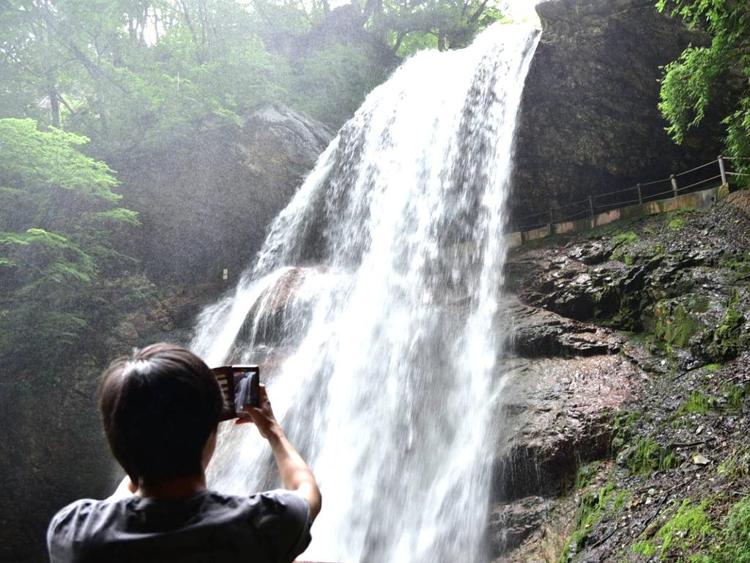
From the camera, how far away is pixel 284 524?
1412 millimetres

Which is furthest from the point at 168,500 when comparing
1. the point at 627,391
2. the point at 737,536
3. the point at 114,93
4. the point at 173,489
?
the point at 114,93

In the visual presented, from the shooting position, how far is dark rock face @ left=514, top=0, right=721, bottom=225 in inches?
488

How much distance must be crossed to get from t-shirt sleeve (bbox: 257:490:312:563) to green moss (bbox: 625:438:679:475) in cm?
564

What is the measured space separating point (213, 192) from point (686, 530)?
15341 mm

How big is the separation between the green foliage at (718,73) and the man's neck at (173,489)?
9161 millimetres

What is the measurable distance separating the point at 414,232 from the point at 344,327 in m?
2.73

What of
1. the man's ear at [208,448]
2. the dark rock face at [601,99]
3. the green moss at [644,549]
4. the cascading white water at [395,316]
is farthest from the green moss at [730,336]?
the man's ear at [208,448]

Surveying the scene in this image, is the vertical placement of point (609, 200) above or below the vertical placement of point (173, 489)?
above

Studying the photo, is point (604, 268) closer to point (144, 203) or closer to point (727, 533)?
point (727, 533)

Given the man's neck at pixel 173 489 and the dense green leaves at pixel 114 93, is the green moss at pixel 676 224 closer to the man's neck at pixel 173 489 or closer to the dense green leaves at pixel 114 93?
the man's neck at pixel 173 489

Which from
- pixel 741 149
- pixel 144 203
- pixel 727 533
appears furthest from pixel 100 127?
pixel 727 533

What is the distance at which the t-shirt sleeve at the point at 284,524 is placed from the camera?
1.39m

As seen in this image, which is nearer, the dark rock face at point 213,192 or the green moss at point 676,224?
the green moss at point 676,224

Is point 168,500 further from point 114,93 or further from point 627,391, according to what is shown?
point 114,93
